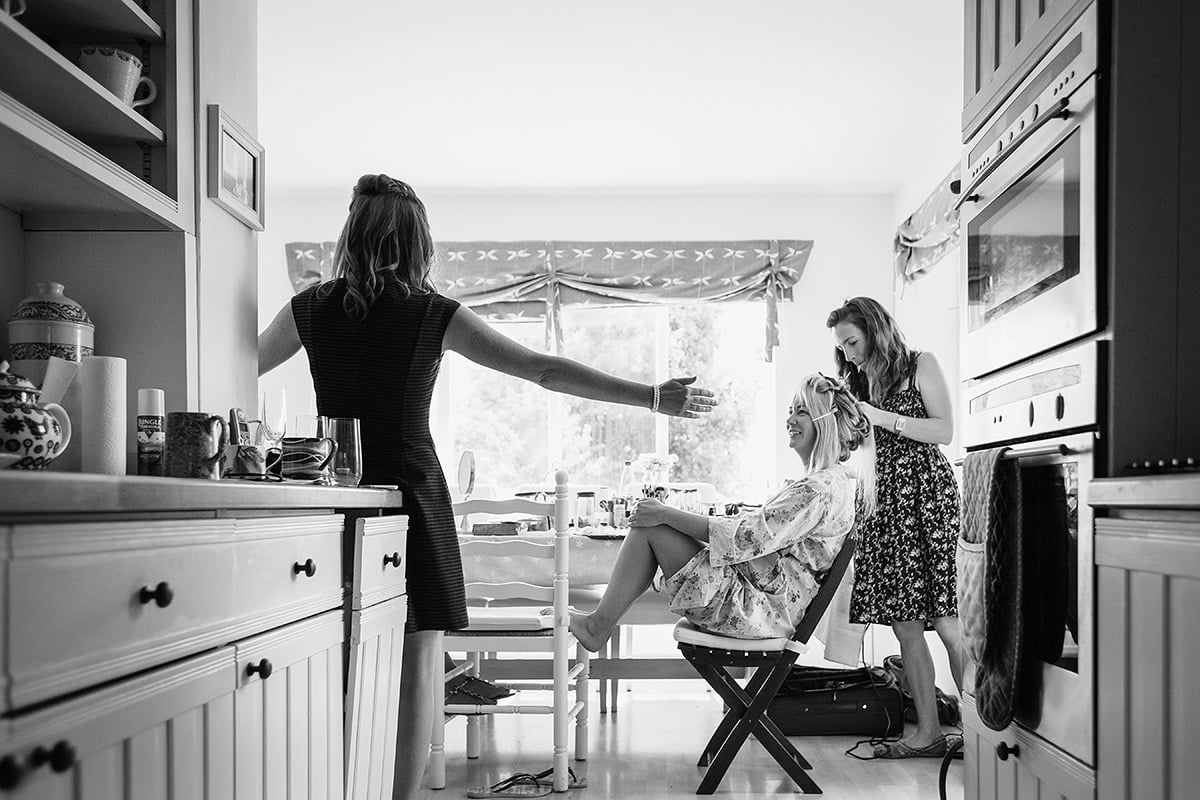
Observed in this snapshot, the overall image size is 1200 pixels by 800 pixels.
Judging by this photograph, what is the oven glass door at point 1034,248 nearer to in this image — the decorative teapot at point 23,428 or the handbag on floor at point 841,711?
the decorative teapot at point 23,428

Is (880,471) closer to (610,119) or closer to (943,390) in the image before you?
(943,390)

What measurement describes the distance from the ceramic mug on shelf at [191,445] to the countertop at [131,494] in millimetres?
147

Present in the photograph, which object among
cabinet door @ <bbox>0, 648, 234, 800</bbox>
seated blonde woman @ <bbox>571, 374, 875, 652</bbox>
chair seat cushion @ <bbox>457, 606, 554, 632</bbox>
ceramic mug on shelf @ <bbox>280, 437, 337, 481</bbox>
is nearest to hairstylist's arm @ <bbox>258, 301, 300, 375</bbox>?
ceramic mug on shelf @ <bbox>280, 437, 337, 481</bbox>

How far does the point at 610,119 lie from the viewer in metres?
4.93

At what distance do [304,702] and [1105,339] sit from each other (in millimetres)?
1198

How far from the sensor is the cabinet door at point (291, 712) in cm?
123

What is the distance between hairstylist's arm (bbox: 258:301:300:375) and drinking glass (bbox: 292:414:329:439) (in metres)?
0.21

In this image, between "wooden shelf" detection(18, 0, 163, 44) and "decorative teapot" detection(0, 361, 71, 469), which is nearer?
"decorative teapot" detection(0, 361, 71, 469)

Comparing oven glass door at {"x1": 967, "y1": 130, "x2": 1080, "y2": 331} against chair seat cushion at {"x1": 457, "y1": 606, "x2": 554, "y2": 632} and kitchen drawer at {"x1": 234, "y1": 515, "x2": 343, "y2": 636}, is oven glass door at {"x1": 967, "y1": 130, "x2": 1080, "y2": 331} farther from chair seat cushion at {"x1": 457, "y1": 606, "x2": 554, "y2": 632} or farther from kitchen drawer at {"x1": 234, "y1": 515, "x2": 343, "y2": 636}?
chair seat cushion at {"x1": 457, "y1": 606, "x2": 554, "y2": 632}

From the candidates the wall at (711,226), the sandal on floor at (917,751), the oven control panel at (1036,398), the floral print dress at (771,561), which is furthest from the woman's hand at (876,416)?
the wall at (711,226)

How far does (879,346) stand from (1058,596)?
6.85ft

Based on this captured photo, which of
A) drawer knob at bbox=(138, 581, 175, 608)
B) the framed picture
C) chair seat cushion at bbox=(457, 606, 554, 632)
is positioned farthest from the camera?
chair seat cushion at bbox=(457, 606, 554, 632)

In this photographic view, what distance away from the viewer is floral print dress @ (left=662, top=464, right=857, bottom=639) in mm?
3070

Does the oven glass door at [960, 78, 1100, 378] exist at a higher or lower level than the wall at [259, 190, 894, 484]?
lower
